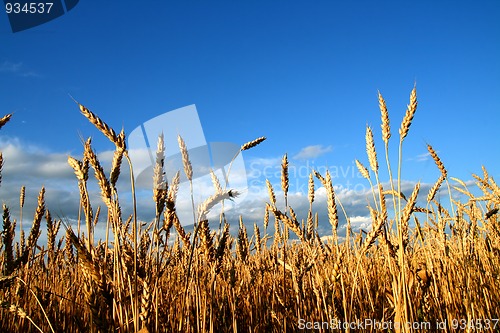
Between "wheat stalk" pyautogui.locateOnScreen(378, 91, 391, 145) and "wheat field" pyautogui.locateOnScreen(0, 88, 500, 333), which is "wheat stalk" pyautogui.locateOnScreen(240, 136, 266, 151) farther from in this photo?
"wheat stalk" pyautogui.locateOnScreen(378, 91, 391, 145)

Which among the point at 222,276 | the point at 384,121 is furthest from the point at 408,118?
the point at 222,276

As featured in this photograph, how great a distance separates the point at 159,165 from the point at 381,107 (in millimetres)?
1279

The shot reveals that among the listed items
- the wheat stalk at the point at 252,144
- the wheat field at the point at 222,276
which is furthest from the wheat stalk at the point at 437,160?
the wheat stalk at the point at 252,144

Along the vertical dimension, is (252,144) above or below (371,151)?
above

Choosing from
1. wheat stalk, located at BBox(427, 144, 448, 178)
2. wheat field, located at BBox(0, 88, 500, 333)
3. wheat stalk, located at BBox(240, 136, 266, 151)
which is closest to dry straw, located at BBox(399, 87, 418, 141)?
wheat field, located at BBox(0, 88, 500, 333)

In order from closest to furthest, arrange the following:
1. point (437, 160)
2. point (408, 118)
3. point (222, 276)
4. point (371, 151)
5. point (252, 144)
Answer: point (408, 118)
point (371, 151)
point (252, 144)
point (437, 160)
point (222, 276)

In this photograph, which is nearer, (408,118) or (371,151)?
(408,118)

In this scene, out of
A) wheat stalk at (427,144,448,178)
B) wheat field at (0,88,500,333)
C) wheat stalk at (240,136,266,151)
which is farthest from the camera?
wheat stalk at (427,144,448,178)

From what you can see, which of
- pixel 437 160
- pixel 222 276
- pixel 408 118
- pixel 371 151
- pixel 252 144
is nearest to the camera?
pixel 408 118

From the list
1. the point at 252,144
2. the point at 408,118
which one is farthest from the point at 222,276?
the point at 408,118

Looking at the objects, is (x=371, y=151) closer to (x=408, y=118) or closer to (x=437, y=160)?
(x=408, y=118)

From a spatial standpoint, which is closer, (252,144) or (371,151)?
(371,151)

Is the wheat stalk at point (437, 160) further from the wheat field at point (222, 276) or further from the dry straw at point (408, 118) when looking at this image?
the dry straw at point (408, 118)

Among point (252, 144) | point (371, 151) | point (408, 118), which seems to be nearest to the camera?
point (408, 118)
